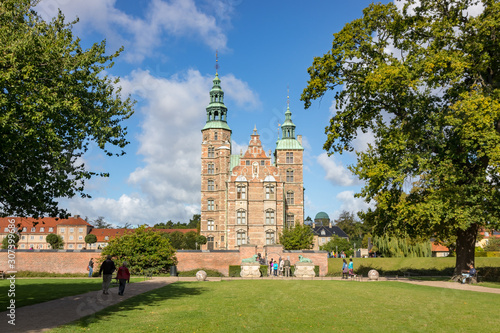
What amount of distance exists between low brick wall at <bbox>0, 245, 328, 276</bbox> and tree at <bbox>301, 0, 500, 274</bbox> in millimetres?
13004

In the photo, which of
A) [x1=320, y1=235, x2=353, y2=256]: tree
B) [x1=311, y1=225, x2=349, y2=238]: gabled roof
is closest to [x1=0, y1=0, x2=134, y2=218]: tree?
[x1=320, y1=235, x2=353, y2=256]: tree

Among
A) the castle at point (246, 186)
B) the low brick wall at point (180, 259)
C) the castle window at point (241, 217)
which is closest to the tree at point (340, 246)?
the castle at point (246, 186)

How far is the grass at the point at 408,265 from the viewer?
33938 mm

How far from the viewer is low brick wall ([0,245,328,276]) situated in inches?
1380

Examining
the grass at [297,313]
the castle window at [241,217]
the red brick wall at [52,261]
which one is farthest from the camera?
the castle window at [241,217]

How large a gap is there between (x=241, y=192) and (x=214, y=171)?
23.3ft

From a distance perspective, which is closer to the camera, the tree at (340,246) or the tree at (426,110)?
the tree at (426,110)

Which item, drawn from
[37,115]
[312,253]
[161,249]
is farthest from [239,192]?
[37,115]

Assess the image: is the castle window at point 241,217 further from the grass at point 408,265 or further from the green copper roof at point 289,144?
the grass at point 408,265

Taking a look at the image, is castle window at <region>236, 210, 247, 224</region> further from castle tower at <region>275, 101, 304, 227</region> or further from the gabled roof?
the gabled roof

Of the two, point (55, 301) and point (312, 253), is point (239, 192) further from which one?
point (55, 301)

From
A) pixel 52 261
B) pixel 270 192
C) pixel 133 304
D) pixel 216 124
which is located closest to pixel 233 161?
pixel 216 124

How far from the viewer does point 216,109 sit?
214 feet

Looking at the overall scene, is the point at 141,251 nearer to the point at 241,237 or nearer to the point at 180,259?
the point at 180,259
